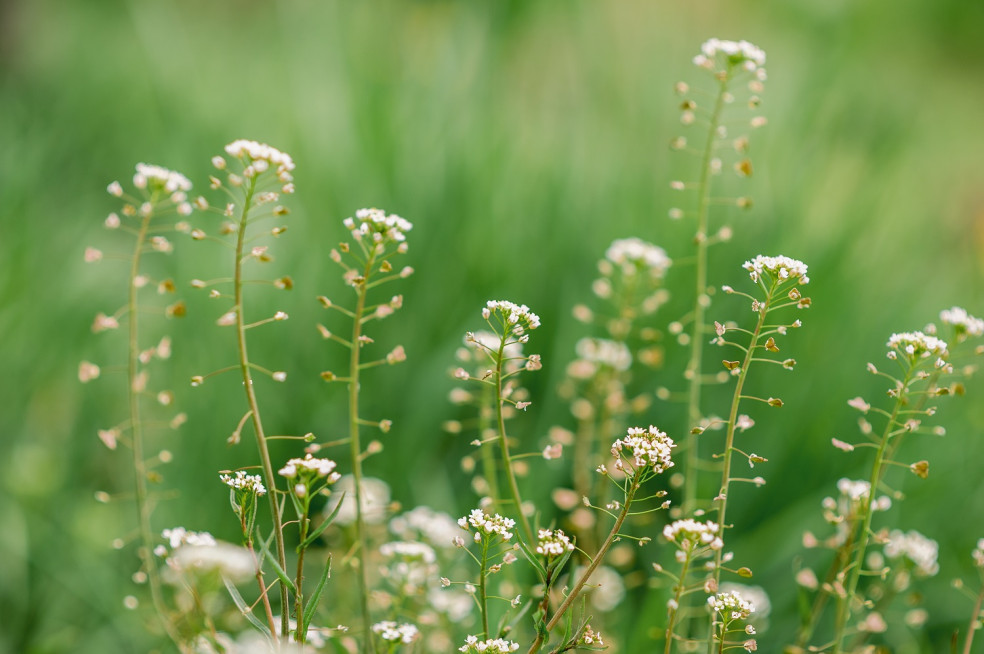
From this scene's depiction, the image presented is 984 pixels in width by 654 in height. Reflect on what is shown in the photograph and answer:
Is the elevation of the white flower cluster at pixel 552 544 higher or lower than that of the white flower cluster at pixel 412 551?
higher

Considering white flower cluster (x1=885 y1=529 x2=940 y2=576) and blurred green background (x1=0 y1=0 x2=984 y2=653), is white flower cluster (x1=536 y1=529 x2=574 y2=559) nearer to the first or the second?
white flower cluster (x1=885 y1=529 x2=940 y2=576)

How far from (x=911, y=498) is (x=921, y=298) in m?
0.87

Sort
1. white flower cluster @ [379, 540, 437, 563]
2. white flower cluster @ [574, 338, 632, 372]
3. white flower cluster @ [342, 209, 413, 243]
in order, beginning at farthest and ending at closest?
1. white flower cluster @ [574, 338, 632, 372]
2. white flower cluster @ [379, 540, 437, 563]
3. white flower cluster @ [342, 209, 413, 243]

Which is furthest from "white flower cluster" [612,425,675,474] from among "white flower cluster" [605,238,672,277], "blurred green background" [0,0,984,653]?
"blurred green background" [0,0,984,653]

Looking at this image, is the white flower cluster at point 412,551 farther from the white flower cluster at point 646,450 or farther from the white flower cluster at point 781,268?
the white flower cluster at point 781,268

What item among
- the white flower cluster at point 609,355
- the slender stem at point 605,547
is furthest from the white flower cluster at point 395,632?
the white flower cluster at point 609,355

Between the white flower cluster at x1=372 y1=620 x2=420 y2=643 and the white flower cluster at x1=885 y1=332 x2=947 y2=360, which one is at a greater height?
the white flower cluster at x1=885 y1=332 x2=947 y2=360

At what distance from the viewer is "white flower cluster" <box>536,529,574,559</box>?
93cm

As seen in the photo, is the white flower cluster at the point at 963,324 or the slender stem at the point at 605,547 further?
the white flower cluster at the point at 963,324

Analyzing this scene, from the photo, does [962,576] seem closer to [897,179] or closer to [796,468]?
[796,468]

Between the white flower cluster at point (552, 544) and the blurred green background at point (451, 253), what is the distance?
2.67 ft

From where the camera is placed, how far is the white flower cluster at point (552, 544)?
3.07 feet

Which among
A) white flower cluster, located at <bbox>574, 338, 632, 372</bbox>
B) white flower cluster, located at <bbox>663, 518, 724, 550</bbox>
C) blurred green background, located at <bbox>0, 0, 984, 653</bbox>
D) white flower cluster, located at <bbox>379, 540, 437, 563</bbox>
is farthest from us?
blurred green background, located at <bbox>0, 0, 984, 653</bbox>

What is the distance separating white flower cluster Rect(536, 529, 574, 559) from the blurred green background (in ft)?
2.67
